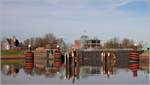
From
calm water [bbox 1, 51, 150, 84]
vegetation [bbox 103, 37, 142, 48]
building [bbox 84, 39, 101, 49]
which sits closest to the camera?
calm water [bbox 1, 51, 150, 84]

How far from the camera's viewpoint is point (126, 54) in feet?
78.1

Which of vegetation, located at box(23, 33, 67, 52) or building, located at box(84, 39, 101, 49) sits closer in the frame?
vegetation, located at box(23, 33, 67, 52)

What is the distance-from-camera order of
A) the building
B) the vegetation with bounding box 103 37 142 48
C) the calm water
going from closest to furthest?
the calm water
the vegetation with bounding box 103 37 142 48
the building

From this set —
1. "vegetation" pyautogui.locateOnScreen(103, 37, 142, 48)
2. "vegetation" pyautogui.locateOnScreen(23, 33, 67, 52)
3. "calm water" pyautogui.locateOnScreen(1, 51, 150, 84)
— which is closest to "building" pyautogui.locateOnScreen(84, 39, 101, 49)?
"vegetation" pyautogui.locateOnScreen(103, 37, 142, 48)

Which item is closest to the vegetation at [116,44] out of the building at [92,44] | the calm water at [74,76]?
the building at [92,44]

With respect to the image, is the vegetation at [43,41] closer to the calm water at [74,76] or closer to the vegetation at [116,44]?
the vegetation at [116,44]

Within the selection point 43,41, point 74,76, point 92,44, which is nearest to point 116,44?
point 92,44

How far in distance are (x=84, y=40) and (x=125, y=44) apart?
4.39 m

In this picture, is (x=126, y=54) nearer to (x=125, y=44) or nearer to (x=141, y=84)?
(x=125, y=44)

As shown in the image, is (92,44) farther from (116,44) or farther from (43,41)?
(43,41)

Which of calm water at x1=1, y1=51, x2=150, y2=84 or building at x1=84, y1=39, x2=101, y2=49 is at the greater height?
building at x1=84, y1=39, x2=101, y2=49

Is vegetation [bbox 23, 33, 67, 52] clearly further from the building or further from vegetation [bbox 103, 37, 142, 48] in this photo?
the building

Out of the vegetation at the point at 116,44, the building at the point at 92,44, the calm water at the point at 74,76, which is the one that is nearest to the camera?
the calm water at the point at 74,76

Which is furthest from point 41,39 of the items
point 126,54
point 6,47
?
point 126,54
